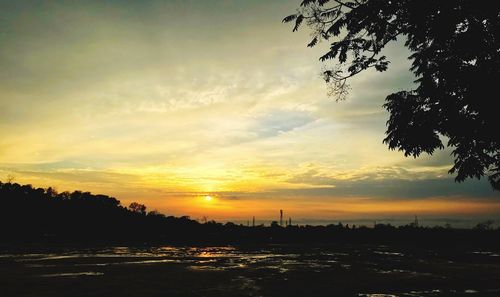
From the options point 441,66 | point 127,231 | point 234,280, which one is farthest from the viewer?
point 127,231

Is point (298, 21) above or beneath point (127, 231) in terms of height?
above

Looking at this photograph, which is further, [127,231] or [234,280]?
[127,231]

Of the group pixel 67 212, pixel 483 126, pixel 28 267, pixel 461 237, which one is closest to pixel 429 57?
pixel 483 126

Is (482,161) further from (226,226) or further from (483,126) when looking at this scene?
(226,226)

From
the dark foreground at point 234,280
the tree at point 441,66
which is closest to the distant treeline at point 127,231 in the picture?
the dark foreground at point 234,280

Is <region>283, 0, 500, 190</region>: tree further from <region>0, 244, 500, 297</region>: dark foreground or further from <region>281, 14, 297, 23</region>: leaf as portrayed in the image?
<region>0, 244, 500, 297</region>: dark foreground

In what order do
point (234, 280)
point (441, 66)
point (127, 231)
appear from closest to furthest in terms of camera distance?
point (441, 66) → point (234, 280) → point (127, 231)

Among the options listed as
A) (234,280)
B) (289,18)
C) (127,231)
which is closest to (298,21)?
(289,18)

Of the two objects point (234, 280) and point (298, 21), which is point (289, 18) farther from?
point (234, 280)

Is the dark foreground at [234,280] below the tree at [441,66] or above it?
below

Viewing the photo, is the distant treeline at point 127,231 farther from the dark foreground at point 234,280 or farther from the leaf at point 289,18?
the leaf at point 289,18

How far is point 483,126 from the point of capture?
8.11 metres

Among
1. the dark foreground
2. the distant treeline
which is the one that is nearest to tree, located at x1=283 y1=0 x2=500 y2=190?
the dark foreground

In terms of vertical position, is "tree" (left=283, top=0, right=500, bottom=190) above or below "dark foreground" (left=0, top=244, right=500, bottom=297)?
above
